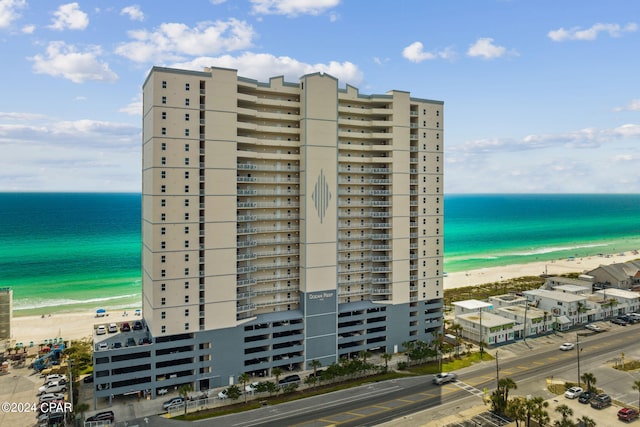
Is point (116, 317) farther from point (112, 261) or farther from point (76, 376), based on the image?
point (112, 261)

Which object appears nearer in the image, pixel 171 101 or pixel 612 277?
pixel 171 101

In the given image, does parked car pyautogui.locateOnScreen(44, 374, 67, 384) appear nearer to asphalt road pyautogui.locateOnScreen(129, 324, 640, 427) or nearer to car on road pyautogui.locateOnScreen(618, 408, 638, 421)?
asphalt road pyautogui.locateOnScreen(129, 324, 640, 427)

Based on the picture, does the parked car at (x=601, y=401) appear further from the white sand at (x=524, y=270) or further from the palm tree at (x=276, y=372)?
the white sand at (x=524, y=270)

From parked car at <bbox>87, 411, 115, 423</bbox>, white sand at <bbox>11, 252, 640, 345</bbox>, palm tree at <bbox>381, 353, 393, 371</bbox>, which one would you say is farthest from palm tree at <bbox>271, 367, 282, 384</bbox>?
white sand at <bbox>11, 252, 640, 345</bbox>

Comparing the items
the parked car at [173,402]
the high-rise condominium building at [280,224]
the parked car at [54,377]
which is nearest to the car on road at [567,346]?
the high-rise condominium building at [280,224]

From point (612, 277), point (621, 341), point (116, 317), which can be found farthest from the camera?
point (612, 277)

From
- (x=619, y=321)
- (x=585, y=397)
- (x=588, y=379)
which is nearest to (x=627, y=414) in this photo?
(x=585, y=397)

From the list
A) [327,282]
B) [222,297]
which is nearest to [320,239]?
[327,282]

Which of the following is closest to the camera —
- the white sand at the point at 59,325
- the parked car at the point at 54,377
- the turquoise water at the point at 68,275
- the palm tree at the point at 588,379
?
the palm tree at the point at 588,379
